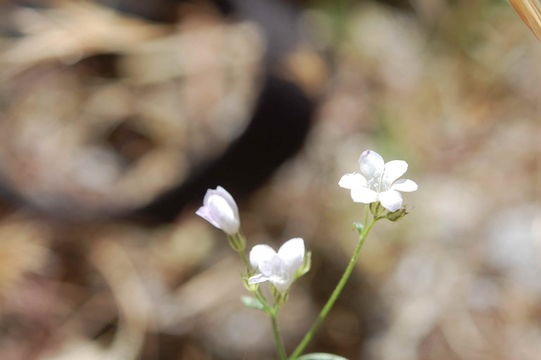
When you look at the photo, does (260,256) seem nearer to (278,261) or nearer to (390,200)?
(278,261)

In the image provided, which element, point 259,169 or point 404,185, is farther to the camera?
point 259,169

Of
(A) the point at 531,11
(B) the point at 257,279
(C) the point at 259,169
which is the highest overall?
(A) the point at 531,11

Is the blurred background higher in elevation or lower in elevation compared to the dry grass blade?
lower

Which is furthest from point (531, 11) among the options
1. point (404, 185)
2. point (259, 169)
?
point (259, 169)

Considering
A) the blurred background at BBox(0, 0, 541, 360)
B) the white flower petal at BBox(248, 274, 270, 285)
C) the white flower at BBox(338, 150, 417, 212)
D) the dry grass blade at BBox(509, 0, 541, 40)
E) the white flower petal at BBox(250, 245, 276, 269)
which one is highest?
the dry grass blade at BBox(509, 0, 541, 40)

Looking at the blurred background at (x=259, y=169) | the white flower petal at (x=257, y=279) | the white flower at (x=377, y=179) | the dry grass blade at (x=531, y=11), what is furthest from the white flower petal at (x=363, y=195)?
the blurred background at (x=259, y=169)

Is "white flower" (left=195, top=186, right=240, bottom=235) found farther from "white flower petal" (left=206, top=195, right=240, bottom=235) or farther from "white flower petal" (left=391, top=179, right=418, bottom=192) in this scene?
"white flower petal" (left=391, top=179, right=418, bottom=192)

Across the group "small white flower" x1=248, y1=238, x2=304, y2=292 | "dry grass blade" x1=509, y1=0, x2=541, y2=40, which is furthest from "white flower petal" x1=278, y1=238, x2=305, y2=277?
"dry grass blade" x1=509, y1=0, x2=541, y2=40
